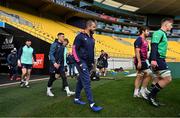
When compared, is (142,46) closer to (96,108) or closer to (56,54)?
(56,54)

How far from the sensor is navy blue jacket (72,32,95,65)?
23.6 ft

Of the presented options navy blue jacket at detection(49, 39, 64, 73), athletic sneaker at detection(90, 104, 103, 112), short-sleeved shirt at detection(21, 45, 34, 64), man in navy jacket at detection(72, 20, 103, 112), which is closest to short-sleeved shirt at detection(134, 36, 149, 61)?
man in navy jacket at detection(72, 20, 103, 112)

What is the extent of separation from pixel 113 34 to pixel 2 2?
27.4 meters

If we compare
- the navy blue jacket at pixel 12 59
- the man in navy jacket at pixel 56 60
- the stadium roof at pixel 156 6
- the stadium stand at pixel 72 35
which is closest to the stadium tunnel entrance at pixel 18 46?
the navy blue jacket at pixel 12 59

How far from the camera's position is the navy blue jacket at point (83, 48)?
719 centimetres

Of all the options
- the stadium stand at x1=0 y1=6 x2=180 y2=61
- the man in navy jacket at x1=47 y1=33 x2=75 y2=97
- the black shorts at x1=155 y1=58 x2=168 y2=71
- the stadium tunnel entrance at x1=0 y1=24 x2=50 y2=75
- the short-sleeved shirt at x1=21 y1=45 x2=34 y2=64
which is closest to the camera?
the black shorts at x1=155 y1=58 x2=168 y2=71

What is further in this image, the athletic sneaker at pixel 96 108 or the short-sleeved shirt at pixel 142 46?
the short-sleeved shirt at pixel 142 46

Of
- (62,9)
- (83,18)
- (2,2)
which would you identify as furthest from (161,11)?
(2,2)

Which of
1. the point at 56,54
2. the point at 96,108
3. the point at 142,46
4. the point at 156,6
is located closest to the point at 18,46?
the point at 56,54

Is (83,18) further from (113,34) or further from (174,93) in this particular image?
(174,93)

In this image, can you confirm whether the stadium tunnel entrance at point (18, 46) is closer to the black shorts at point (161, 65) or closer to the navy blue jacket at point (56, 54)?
the navy blue jacket at point (56, 54)

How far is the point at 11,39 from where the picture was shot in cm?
2061

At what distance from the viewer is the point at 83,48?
723cm

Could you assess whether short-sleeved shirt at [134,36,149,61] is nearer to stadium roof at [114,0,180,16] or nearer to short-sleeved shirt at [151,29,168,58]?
short-sleeved shirt at [151,29,168,58]
